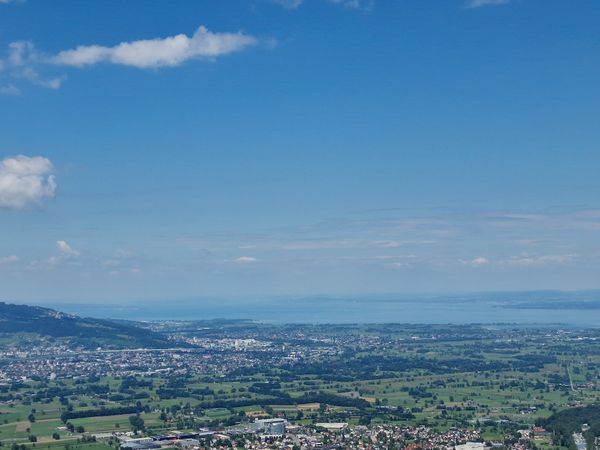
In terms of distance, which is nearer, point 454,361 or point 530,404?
point 530,404

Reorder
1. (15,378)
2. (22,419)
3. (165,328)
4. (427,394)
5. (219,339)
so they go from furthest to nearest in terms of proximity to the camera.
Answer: (165,328) → (219,339) → (15,378) → (427,394) → (22,419)

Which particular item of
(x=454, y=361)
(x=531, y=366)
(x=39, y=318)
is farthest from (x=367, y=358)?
(x=39, y=318)

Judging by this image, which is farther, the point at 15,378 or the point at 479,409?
the point at 15,378

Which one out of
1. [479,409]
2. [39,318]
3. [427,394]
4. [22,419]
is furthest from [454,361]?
[39,318]

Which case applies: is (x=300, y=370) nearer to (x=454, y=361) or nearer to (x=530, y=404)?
(x=454, y=361)

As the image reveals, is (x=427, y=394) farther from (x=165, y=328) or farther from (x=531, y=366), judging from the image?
(x=165, y=328)

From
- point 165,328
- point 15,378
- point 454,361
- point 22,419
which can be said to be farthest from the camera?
point 165,328
